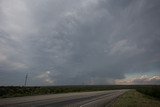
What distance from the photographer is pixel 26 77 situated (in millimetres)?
88562

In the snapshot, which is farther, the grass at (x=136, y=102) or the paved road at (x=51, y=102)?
the grass at (x=136, y=102)

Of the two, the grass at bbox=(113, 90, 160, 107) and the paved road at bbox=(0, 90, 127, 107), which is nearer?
the paved road at bbox=(0, 90, 127, 107)

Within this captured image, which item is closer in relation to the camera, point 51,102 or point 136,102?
point 51,102
